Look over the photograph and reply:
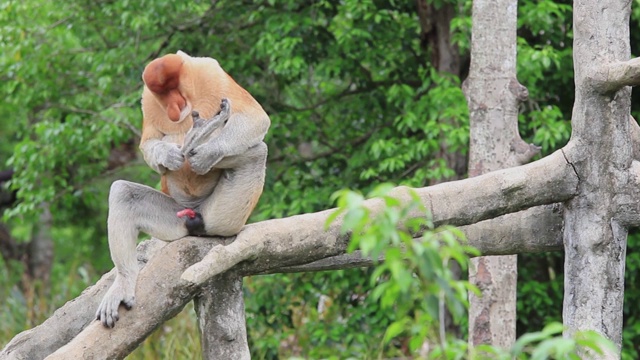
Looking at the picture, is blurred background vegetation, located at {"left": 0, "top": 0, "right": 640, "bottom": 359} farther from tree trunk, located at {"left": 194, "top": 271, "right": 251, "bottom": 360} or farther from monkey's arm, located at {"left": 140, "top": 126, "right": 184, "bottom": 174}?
tree trunk, located at {"left": 194, "top": 271, "right": 251, "bottom": 360}

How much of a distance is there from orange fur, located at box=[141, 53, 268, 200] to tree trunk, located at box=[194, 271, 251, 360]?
519 millimetres

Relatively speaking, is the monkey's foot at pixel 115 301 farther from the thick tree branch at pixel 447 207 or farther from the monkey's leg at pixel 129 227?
the thick tree branch at pixel 447 207

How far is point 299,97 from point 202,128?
409 cm

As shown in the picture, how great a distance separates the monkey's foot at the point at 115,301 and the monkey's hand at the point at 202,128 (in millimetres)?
Answer: 652

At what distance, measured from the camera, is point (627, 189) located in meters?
4.77

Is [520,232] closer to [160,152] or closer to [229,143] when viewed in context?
[229,143]

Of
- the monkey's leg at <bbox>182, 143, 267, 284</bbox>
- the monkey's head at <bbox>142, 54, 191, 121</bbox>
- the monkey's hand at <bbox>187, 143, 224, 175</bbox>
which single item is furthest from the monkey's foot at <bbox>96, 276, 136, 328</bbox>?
the monkey's head at <bbox>142, 54, 191, 121</bbox>

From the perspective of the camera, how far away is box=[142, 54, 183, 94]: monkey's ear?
4375 mm

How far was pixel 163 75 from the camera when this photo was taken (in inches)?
172

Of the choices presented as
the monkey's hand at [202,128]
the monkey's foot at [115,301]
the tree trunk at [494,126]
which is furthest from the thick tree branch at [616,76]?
the monkey's foot at [115,301]

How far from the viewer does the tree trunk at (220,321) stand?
14.6 feet

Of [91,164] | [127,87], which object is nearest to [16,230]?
[91,164]

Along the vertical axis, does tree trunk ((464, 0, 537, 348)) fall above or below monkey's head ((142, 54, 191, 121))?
below

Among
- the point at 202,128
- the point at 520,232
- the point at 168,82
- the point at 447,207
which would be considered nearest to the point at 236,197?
the point at 202,128
